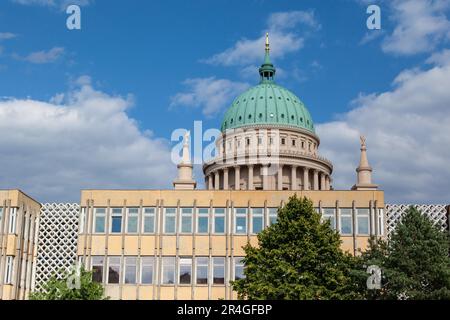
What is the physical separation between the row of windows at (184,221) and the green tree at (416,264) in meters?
20.5

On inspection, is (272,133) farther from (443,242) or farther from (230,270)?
(443,242)

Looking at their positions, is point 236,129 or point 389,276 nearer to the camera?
point 389,276

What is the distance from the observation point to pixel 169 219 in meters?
63.1

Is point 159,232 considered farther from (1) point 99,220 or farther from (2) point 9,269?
(2) point 9,269

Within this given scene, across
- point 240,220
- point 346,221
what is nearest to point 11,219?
point 240,220

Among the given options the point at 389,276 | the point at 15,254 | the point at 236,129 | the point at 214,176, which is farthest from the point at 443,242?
the point at 236,129

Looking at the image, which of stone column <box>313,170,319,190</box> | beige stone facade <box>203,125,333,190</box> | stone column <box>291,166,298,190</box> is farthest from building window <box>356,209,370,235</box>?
stone column <box>313,170,319,190</box>

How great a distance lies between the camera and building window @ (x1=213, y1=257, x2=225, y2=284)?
2419 inches

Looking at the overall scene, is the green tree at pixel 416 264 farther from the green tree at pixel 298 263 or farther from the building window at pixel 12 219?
the building window at pixel 12 219

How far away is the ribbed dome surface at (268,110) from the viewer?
108938 mm

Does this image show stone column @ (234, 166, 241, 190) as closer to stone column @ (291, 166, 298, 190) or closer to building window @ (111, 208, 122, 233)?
stone column @ (291, 166, 298, 190)

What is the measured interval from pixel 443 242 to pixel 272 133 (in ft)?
212

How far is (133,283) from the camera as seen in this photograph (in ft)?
202

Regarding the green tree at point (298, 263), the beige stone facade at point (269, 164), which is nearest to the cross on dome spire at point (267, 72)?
the beige stone facade at point (269, 164)
